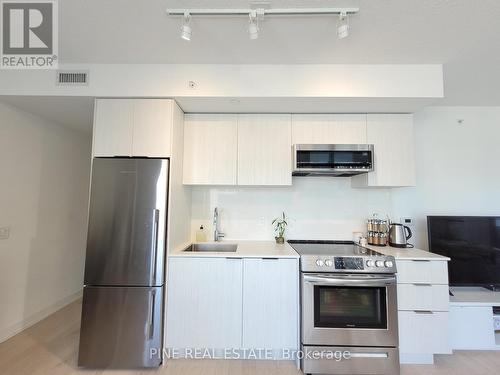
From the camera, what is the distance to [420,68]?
7.03 ft

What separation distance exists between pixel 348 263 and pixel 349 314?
17.4 inches

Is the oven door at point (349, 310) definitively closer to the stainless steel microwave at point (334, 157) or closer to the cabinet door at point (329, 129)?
the stainless steel microwave at point (334, 157)

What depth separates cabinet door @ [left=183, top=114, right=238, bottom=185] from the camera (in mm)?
2512

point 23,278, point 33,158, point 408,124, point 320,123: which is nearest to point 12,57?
point 33,158

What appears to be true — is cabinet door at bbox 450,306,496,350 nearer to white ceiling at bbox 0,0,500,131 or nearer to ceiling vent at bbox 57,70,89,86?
white ceiling at bbox 0,0,500,131

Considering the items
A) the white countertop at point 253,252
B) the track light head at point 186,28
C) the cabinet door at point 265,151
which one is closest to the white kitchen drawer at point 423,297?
the white countertop at point 253,252

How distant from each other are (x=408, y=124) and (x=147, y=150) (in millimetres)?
2683

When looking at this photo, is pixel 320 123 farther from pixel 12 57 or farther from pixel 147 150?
pixel 12 57

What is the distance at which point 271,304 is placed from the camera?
2.09 m

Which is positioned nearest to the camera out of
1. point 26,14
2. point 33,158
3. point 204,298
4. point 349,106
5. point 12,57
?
point 26,14

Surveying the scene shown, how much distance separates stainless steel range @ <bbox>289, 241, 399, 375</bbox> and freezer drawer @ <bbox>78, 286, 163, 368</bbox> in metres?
1.30

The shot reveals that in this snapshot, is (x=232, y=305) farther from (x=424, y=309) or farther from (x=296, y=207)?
(x=424, y=309)

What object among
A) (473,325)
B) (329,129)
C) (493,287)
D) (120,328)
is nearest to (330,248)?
(329,129)

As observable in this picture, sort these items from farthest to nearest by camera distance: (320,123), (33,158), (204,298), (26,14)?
(33,158) → (320,123) → (204,298) → (26,14)
